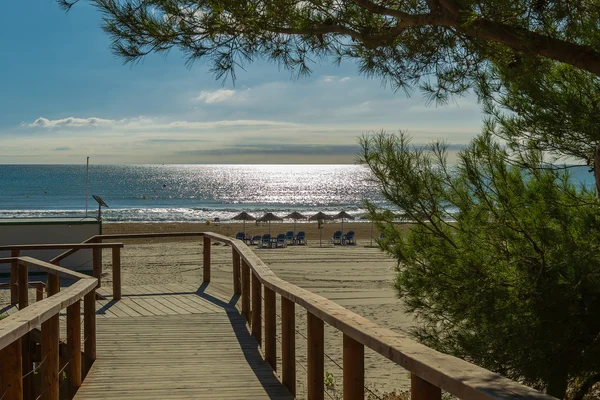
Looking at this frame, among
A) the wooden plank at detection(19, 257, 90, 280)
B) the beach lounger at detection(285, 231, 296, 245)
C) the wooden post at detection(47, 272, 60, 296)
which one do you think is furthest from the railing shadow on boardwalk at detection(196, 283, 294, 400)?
the beach lounger at detection(285, 231, 296, 245)

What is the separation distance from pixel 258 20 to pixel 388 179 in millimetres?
1541

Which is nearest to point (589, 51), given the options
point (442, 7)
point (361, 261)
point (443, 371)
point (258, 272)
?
point (442, 7)

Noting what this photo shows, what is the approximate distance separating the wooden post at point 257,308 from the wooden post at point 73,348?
59.1 inches

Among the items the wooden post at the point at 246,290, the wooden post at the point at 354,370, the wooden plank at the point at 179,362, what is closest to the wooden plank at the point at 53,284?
the wooden plank at the point at 179,362

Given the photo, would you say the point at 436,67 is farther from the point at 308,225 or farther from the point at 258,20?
the point at 308,225

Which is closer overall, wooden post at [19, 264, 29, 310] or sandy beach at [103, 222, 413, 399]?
wooden post at [19, 264, 29, 310]

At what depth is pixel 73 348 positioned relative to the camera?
13.1ft

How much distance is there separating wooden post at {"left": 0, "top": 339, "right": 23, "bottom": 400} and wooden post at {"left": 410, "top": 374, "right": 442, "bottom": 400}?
1.75 meters

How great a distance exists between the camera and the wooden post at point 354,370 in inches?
100

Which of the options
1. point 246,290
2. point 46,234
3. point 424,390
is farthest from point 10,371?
point 46,234

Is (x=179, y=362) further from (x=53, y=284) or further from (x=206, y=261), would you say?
(x=206, y=261)

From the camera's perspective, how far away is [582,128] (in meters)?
3.86

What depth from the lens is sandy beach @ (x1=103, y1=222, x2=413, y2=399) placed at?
7.58m

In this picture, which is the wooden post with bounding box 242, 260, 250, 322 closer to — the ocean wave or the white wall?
the white wall
